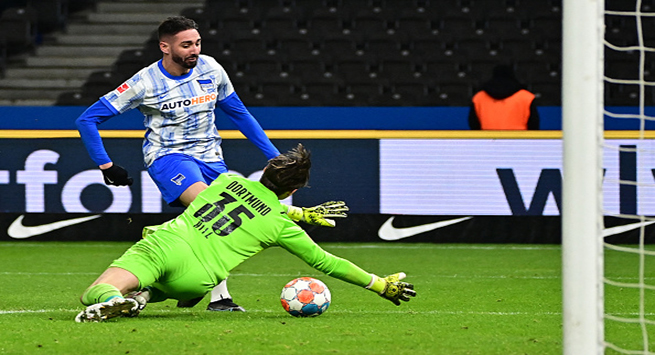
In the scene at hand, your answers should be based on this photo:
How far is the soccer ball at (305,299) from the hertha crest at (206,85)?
1.34 metres

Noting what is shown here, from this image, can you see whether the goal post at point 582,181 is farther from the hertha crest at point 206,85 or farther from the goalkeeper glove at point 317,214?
the hertha crest at point 206,85

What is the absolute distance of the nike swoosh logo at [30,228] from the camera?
1008 cm

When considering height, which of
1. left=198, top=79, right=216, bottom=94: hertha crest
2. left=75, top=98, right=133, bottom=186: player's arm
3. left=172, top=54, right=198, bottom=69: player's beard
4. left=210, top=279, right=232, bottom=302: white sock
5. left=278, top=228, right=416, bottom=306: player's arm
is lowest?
left=210, top=279, right=232, bottom=302: white sock

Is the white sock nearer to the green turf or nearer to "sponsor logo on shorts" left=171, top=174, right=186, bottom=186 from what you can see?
the green turf

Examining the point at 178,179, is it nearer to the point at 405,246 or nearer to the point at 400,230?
the point at 405,246

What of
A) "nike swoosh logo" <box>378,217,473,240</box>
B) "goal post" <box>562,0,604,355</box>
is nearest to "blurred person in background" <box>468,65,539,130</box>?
"nike swoosh logo" <box>378,217,473,240</box>

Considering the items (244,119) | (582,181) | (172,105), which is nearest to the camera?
(582,181)

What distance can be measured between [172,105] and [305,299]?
4.67 feet

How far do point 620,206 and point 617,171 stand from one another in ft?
1.09

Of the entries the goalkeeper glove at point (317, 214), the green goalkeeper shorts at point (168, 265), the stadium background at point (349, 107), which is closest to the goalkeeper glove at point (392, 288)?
the goalkeeper glove at point (317, 214)

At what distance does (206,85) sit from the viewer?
5922 millimetres

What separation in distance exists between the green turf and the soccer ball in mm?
67

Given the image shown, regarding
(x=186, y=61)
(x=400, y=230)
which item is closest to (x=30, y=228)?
(x=400, y=230)

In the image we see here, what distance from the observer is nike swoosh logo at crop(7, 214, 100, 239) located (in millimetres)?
10078
